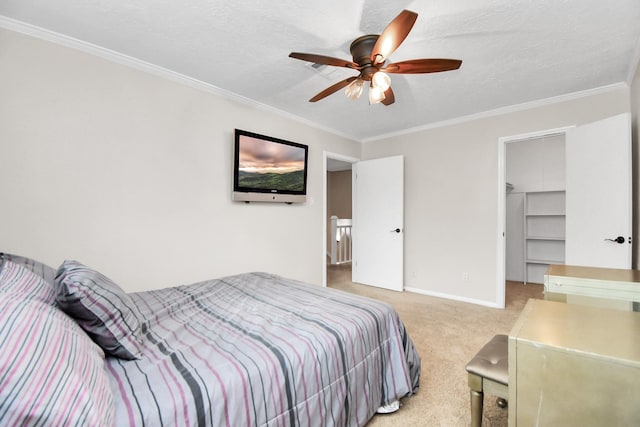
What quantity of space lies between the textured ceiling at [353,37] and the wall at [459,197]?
358 mm

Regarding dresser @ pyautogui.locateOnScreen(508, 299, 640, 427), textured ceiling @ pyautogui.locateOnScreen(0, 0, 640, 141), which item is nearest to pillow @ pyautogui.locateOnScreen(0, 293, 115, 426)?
dresser @ pyautogui.locateOnScreen(508, 299, 640, 427)

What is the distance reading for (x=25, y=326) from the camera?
75 centimetres

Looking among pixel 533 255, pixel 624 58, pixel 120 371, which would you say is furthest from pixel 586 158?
pixel 120 371

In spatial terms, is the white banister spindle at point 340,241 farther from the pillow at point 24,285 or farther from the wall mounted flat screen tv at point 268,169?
the pillow at point 24,285

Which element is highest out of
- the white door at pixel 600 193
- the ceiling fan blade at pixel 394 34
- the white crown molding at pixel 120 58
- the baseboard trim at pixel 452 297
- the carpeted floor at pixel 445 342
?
the white crown molding at pixel 120 58

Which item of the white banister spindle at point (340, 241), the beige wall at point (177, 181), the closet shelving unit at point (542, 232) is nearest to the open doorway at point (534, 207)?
the closet shelving unit at point (542, 232)

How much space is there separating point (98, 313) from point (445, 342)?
103 inches

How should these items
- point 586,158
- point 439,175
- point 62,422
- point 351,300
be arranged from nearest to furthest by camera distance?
point 62,422, point 351,300, point 586,158, point 439,175

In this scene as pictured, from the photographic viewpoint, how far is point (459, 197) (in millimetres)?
3842

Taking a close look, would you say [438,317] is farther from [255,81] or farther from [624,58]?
[255,81]

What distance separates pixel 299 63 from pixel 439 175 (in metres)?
2.56

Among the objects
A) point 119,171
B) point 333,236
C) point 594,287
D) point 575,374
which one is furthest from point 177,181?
point 333,236

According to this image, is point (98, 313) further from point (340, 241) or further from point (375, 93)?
point (340, 241)

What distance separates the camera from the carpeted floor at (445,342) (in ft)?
5.38
